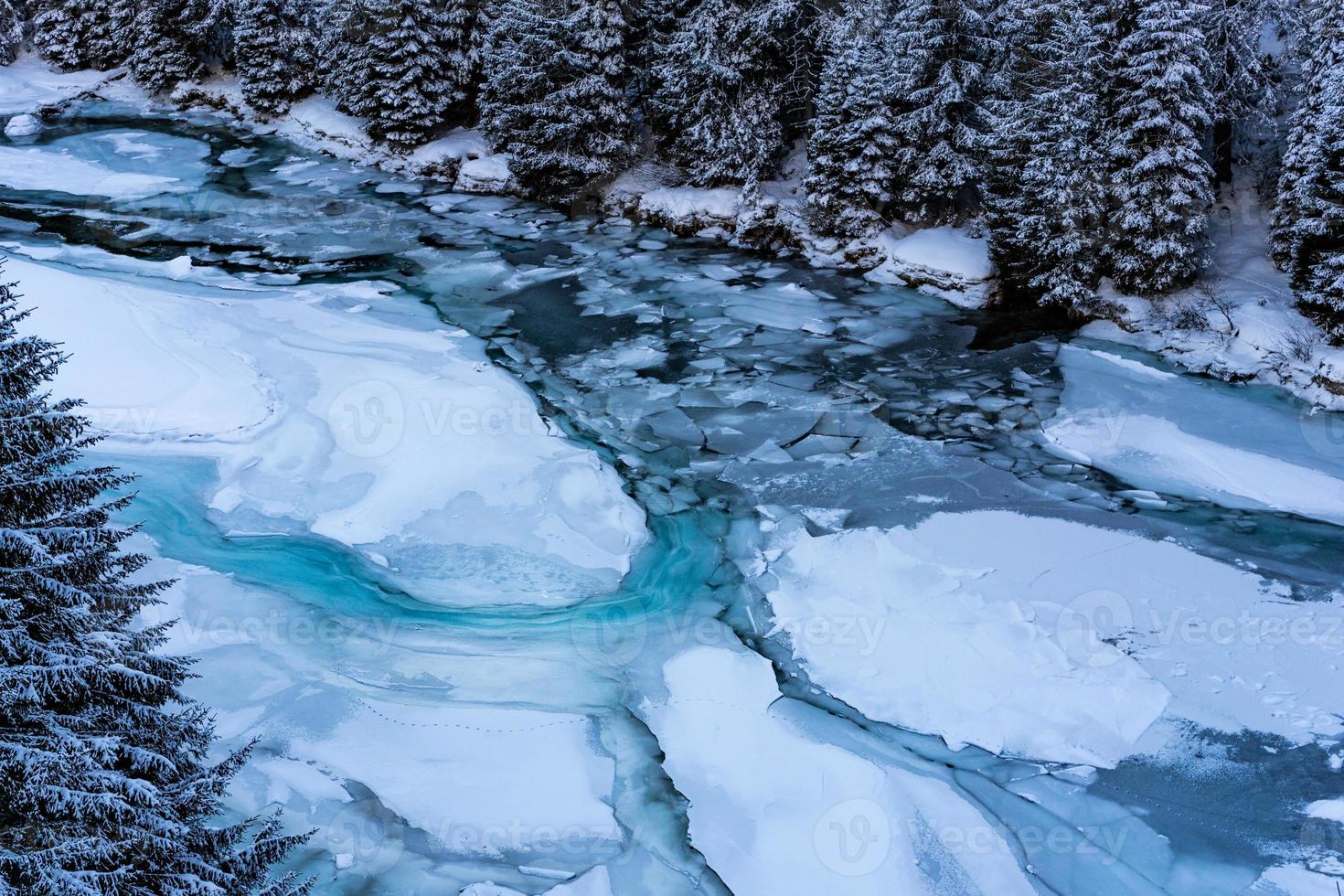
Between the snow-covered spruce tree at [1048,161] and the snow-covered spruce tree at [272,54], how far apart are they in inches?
685

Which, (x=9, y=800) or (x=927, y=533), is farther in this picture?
(x=927, y=533)

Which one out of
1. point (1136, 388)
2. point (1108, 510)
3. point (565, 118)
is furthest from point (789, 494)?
point (565, 118)

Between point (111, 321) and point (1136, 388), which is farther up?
point (1136, 388)

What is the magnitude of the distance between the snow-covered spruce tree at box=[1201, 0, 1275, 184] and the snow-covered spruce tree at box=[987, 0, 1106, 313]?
198 centimetres

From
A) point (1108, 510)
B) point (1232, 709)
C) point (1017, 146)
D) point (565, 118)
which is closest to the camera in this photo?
point (1232, 709)

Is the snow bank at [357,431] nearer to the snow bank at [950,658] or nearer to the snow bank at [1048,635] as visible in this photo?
the snow bank at [950,658]

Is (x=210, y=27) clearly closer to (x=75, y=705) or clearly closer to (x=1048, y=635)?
(x=75, y=705)

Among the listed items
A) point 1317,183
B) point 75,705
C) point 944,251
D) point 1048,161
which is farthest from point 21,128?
point 1317,183

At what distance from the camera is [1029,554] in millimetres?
9133

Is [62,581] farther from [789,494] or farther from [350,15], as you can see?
[350,15]

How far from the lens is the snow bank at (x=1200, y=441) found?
10.3 metres

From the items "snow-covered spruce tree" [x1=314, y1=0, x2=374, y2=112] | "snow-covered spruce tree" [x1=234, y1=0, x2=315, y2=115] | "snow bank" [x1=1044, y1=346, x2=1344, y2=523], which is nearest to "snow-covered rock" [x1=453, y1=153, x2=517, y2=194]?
"snow-covered spruce tree" [x1=314, y1=0, x2=374, y2=112]

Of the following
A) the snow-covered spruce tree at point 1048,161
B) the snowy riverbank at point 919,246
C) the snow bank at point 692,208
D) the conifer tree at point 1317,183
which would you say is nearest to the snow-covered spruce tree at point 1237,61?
the conifer tree at point 1317,183

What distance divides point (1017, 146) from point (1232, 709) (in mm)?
9761
